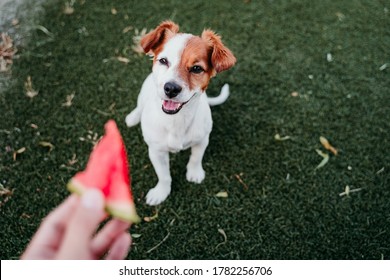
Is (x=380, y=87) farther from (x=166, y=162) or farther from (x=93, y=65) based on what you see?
(x=93, y=65)

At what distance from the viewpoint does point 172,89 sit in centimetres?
246

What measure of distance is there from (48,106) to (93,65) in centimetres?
62

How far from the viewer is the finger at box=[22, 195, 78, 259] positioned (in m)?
1.26

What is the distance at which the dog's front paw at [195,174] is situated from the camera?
11.3 ft

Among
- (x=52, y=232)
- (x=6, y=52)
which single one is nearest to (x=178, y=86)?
(x=52, y=232)

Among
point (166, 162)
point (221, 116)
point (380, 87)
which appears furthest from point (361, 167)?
point (166, 162)

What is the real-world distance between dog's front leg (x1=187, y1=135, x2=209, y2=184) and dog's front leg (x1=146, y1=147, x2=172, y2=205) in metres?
0.21

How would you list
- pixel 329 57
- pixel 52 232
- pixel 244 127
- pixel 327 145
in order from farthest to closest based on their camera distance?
pixel 329 57 < pixel 244 127 < pixel 327 145 < pixel 52 232

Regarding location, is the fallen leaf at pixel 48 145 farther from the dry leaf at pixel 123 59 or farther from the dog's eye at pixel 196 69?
the dog's eye at pixel 196 69

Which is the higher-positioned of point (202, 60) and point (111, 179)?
point (111, 179)

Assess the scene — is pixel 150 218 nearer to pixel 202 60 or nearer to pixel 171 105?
pixel 171 105

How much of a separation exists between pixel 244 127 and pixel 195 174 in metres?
0.71

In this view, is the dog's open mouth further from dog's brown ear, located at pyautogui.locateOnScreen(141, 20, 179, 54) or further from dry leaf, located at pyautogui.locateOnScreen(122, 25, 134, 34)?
dry leaf, located at pyautogui.locateOnScreen(122, 25, 134, 34)

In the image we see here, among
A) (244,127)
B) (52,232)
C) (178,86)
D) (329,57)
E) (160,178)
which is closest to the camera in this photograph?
(52,232)
